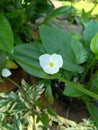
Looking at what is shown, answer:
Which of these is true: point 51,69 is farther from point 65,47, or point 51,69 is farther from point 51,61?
point 65,47

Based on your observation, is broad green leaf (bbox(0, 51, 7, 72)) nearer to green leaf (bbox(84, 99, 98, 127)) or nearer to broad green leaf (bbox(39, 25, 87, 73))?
broad green leaf (bbox(39, 25, 87, 73))

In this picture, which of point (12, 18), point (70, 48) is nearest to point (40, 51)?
point (70, 48)

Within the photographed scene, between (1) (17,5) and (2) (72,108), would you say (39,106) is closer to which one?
(2) (72,108)

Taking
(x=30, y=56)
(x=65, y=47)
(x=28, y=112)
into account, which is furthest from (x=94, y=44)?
(x=28, y=112)

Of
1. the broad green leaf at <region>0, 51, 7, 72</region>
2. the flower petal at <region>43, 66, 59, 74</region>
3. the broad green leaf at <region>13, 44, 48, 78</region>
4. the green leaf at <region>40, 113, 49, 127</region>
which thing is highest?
the flower petal at <region>43, 66, 59, 74</region>

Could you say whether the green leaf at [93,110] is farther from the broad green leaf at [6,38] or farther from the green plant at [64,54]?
the broad green leaf at [6,38]

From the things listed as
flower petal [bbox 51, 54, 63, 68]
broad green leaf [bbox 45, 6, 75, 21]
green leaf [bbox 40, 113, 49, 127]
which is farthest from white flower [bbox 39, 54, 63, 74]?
broad green leaf [bbox 45, 6, 75, 21]

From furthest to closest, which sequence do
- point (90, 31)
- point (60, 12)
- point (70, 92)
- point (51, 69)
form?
1. point (60, 12)
2. point (90, 31)
3. point (70, 92)
4. point (51, 69)
